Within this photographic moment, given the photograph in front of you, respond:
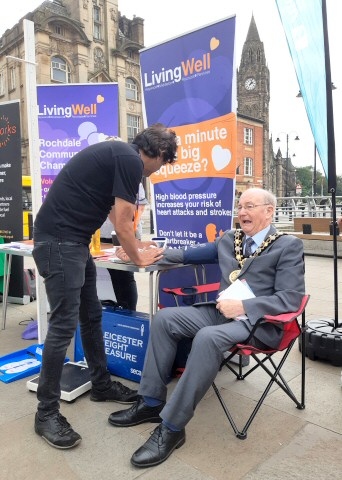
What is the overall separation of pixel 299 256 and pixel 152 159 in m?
1.02

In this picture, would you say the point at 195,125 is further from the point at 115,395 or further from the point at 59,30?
the point at 59,30

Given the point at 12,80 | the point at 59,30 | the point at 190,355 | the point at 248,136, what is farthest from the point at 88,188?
the point at 248,136

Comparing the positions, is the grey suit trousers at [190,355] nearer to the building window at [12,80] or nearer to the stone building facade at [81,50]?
the stone building facade at [81,50]

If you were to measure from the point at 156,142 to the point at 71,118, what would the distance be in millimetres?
2462

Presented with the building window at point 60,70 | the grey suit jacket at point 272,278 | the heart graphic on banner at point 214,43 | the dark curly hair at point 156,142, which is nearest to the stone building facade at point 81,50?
the building window at point 60,70

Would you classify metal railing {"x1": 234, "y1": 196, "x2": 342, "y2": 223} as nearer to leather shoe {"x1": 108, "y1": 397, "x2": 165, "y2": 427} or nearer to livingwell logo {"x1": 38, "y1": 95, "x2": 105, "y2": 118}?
livingwell logo {"x1": 38, "y1": 95, "x2": 105, "y2": 118}

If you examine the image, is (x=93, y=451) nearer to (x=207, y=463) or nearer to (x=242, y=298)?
(x=207, y=463)

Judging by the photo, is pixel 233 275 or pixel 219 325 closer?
pixel 219 325

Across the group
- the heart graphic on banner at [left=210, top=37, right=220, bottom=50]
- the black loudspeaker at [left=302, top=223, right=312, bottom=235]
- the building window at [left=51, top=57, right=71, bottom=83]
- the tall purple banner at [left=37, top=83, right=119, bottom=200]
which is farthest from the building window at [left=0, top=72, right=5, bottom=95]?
the heart graphic on banner at [left=210, top=37, right=220, bottom=50]

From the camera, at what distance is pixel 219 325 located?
219 centimetres

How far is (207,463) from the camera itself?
1914 millimetres

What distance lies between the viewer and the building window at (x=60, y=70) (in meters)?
31.5

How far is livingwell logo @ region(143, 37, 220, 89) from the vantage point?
3168mm

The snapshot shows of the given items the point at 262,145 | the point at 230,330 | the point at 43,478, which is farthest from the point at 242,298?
the point at 262,145
